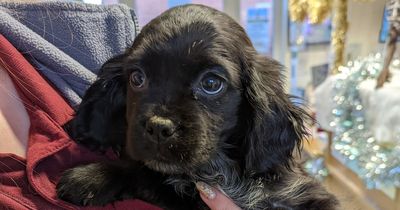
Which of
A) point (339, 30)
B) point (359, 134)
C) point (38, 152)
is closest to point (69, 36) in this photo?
point (38, 152)

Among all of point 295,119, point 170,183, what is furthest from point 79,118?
point 295,119

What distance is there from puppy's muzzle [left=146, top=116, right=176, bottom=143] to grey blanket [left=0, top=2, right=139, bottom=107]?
12.0 inches

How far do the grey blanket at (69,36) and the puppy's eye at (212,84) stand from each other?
0.33 meters

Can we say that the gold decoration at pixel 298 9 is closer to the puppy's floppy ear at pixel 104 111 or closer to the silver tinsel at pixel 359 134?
the silver tinsel at pixel 359 134

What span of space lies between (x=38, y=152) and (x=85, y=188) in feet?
0.41

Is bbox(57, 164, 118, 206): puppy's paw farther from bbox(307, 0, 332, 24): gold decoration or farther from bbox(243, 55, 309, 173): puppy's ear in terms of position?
bbox(307, 0, 332, 24): gold decoration

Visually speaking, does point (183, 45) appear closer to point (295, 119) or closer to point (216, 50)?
point (216, 50)

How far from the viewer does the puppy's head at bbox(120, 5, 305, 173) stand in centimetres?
83

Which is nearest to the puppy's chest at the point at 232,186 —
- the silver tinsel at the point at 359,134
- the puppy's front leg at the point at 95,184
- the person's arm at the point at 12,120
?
the puppy's front leg at the point at 95,184

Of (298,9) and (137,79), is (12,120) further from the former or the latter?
(298,9)

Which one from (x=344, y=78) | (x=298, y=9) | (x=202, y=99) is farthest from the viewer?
(x=298, y=9)

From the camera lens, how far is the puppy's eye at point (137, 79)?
2.96 ft

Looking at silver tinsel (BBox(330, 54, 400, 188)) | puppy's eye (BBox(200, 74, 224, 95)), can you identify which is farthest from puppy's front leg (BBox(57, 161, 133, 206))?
silver tinsel (BBox(330, 54, 400, 188))

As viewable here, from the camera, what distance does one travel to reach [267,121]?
974mm
